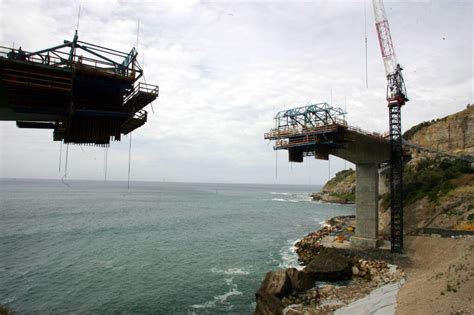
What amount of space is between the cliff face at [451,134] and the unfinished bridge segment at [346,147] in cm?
4678

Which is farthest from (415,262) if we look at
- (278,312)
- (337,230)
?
(337,230)

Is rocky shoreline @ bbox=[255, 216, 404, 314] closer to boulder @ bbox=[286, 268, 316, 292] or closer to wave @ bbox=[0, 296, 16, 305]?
boulder @ bbox=[286, 268, 316, 292]

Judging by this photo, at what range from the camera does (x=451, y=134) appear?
8588 cm

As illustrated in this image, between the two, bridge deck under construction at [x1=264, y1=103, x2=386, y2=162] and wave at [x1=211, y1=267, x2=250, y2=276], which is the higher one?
bridge deck under construction at [x1=264, y1=103, x2=386, y2=162]

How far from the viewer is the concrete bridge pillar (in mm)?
42531

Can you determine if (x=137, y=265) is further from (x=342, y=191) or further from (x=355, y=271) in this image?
(x=342, y=191)

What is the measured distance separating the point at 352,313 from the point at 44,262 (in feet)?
136

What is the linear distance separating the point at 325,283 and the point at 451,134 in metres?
77.8

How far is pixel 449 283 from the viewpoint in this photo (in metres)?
21.5

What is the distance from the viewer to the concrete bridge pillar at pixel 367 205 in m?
42.5

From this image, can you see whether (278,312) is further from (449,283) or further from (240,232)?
(240,232)

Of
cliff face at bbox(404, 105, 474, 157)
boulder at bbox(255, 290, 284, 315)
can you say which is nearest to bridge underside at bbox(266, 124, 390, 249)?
boulder at bbox(255, 290, 284, 315)

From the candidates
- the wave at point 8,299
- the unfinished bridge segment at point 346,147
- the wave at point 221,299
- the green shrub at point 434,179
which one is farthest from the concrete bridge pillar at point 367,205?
the wave at point 8,299

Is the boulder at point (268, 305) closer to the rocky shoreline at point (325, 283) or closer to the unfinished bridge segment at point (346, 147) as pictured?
the rocky shoreline at point (325, 283)
